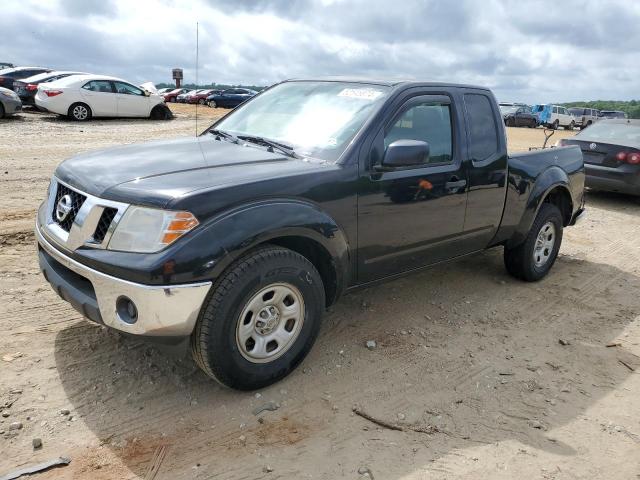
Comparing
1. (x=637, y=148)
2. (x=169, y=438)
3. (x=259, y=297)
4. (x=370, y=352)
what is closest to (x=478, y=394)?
(x=370, y=352)

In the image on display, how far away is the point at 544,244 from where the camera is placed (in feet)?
18.0

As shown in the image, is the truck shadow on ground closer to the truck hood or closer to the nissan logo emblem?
the nissan logo emblem

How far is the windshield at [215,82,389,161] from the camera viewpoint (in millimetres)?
3652

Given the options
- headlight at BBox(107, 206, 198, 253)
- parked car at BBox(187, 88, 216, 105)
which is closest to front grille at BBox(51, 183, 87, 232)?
headlight at BBox(107, 206, 198, 253)

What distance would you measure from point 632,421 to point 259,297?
236 cm

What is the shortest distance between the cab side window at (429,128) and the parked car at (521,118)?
3850 centimetres

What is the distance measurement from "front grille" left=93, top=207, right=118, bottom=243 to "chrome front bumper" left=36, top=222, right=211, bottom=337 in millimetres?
172

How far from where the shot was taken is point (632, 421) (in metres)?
3.29

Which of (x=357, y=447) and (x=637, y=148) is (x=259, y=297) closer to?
(x=357, y=447)

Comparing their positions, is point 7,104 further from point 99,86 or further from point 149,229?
point 149,229

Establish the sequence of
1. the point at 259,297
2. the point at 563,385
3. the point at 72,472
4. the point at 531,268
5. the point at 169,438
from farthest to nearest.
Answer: the point at 531,268 < the point at 563,385 < the point at 259,297 < the point at 169,438 < the point at 72,472

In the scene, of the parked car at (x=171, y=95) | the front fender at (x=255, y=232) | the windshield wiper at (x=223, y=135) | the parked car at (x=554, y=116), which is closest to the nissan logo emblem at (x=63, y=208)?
the front fender at (x=255, y=232)

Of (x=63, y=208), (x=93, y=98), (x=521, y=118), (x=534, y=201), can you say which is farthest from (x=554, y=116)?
(x=63, y=208)

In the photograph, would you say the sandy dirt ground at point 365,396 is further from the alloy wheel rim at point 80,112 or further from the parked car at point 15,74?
the parked car at point 15,74
